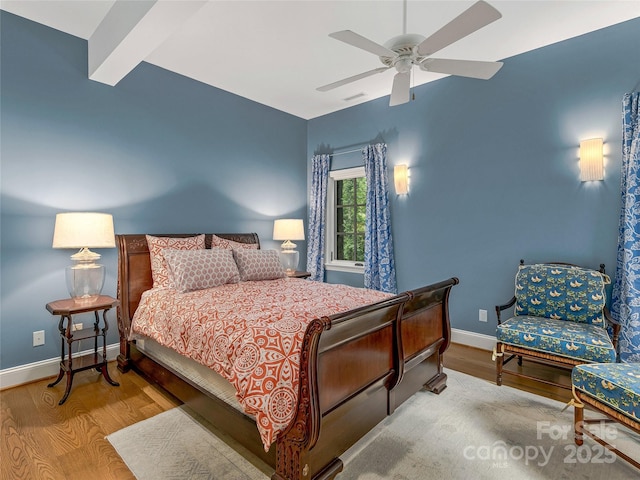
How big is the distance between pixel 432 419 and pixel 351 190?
3439 mm

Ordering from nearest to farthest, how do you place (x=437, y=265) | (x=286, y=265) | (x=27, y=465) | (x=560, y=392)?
1. (x=27, y=465)
2. (x=560, y=392)
3. (x=437, y=265)
4. (x=286, y=265)

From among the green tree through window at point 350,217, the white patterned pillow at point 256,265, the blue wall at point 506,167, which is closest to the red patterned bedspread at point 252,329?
the white patterned pillow at point 256,265

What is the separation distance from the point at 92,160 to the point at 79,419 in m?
2.25

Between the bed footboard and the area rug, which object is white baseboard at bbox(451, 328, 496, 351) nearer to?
the area rug

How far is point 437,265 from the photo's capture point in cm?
406

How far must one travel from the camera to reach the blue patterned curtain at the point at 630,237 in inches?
107

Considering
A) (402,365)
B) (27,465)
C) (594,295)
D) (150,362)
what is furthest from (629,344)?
(27,465)

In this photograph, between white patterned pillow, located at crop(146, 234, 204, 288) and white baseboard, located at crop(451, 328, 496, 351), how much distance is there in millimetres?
3132

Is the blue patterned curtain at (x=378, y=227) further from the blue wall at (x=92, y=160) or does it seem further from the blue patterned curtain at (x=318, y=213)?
the blue wall at (x=92, y=160)

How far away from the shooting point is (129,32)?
2467 millimetres

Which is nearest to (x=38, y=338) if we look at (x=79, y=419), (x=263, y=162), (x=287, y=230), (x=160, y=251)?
(x=79, y=419)

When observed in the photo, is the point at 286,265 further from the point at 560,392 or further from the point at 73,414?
the point at 560,392

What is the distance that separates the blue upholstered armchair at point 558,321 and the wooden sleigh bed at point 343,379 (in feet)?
1.89

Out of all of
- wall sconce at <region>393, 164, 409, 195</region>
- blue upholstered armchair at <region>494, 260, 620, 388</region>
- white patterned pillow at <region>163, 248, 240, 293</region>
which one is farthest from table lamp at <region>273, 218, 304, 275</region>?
blue upholstered armchair at <region>494, 260, 620, 388</region>
